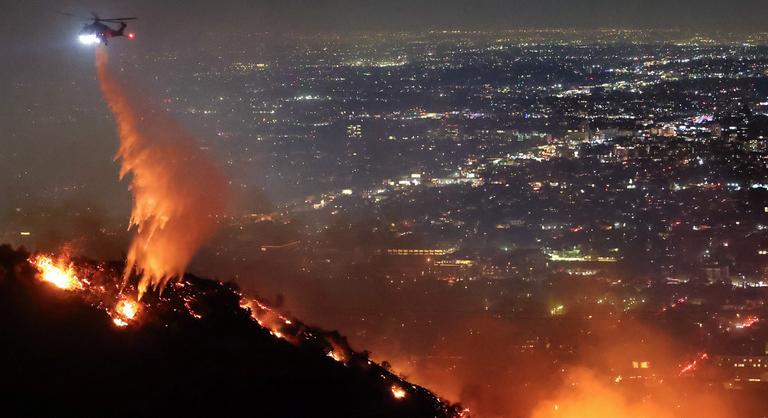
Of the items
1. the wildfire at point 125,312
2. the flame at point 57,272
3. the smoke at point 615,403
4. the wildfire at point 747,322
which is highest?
the wildfire at point 747,322

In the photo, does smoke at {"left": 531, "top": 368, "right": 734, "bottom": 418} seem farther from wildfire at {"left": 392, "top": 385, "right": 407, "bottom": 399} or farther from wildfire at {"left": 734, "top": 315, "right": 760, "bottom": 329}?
wildfire at {"left": 392, "top": 385, "right": 407, "bottom": 399}

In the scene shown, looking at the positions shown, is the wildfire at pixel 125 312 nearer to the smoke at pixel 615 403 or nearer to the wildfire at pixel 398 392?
the wildfire at pixel 398 392

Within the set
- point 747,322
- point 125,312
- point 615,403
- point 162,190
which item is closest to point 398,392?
point 125,312

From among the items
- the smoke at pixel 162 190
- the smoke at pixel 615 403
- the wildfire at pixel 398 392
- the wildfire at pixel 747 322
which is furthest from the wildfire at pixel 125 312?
the wildfire at pixel 747 322

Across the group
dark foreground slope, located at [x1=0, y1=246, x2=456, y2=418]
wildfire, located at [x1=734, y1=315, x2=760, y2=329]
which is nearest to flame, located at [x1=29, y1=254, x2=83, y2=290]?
dark foreground slope, located at [x1=0, y1=246, x2=456, y2=418]

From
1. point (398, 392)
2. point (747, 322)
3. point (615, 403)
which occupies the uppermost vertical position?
point (747, 322)

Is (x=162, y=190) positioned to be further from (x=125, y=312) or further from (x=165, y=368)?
(x=165, y=368)
